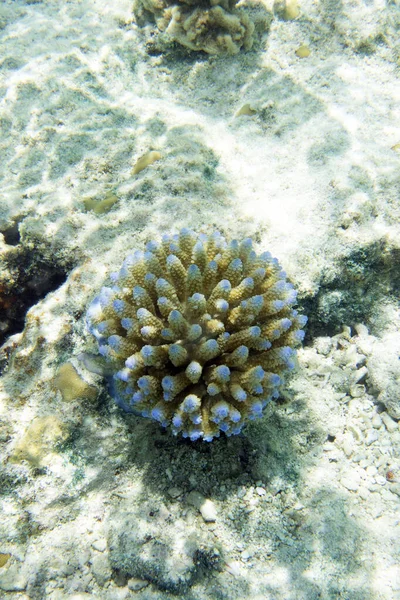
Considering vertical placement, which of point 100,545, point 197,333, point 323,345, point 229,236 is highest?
point 229,236

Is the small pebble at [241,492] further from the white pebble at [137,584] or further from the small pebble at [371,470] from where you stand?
the small pebble at [371,470]

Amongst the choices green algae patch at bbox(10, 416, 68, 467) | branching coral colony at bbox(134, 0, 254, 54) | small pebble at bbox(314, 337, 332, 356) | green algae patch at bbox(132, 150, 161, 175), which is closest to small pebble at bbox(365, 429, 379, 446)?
small pebble at bbox(314, 337, 332, 356)

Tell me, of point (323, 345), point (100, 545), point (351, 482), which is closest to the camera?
point (100, 545)

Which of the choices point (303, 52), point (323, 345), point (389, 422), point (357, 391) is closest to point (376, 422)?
point (389, 422)

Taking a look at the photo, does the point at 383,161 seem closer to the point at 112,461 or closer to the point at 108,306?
the point at 108,306

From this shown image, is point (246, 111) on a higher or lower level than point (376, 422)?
higher

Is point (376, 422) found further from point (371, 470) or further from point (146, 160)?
point (146, 160)
